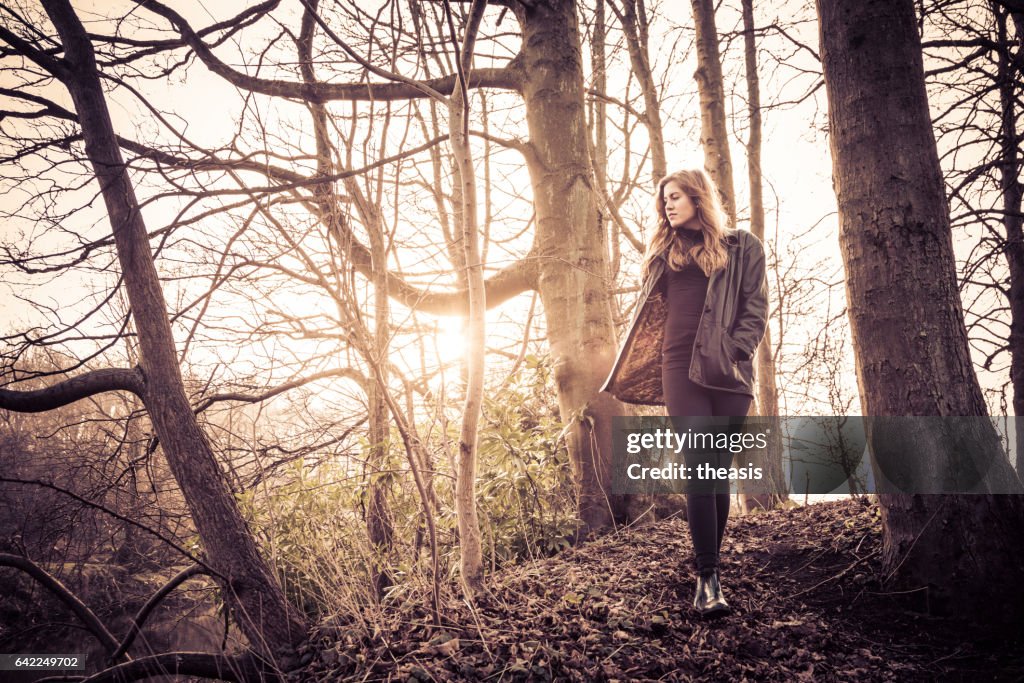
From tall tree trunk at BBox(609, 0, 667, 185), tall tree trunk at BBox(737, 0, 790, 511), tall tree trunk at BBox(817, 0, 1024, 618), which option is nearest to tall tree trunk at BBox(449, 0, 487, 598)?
tall tree trunk at BBox(817, 0, 1024, 618)

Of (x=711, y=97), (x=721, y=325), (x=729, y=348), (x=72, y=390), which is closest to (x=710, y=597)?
(x=729, y=348)

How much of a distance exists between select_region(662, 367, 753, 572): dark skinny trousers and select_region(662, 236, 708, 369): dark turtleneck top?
0.26 ft

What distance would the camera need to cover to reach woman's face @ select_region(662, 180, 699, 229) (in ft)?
9.21

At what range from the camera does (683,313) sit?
107 inches

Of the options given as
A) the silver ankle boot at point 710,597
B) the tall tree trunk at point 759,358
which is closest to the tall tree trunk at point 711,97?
the tall tree trunk at point 759,358

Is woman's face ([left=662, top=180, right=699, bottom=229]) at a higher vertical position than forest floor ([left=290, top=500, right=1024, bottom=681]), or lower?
higher

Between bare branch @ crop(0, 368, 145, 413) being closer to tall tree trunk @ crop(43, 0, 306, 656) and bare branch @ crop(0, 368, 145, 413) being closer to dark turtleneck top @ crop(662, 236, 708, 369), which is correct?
tall tree trunk @ crop(43, 0, 306, 656)

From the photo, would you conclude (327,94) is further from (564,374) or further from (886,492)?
(886,492)

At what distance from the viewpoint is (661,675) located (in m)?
1.93

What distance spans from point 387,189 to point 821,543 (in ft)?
9.90

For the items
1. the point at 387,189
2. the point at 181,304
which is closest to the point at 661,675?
the point at 387,189

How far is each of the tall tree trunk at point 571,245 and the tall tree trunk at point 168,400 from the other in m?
2.00

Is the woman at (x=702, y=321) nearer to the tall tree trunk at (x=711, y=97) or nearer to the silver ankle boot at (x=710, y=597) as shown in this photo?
the silver ankle boot at (x=710, y=597)

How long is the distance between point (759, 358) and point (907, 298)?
157 inches
